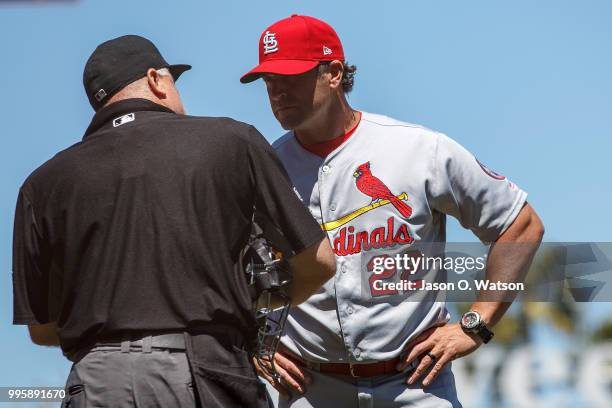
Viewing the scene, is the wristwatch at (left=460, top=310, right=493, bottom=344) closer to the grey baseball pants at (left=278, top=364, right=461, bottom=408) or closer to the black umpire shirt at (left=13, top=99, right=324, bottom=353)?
the grey baseball pants at (left=278, top=364, right=461, bottom=408)

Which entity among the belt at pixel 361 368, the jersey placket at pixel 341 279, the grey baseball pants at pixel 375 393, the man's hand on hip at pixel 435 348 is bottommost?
the grey baseball pants at pixel 375 393

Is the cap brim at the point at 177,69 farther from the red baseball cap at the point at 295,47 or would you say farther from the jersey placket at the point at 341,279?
the jersey placket at the point at 341,279

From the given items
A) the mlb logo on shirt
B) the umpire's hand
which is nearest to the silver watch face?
the umpire's hand

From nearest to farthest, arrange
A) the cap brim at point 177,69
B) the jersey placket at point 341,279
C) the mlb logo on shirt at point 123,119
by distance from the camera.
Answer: the mlb logo on shirt at point 123,119, the cap brim at point 177,69, the jersey placket at point 341,279

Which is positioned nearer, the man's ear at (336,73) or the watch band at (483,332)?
the watch band at (483,332)

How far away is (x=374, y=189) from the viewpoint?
19.9 feet

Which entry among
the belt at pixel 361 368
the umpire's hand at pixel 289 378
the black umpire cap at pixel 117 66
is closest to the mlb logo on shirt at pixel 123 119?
the black umpire cap at pixel 117 66

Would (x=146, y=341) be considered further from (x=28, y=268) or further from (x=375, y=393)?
(x=375, y=393)

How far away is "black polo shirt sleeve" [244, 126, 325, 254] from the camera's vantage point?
482 cm

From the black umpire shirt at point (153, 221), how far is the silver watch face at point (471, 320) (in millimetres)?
1466

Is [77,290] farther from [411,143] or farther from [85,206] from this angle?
[411,143]

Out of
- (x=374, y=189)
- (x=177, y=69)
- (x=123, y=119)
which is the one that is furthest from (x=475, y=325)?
(x=123, y=119)

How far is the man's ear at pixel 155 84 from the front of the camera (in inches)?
202

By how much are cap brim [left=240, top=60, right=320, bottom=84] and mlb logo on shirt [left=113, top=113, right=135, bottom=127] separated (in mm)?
1274
